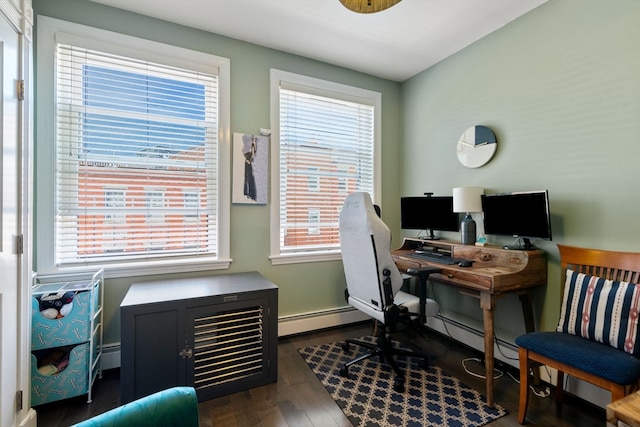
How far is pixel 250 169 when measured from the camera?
267 centimetres

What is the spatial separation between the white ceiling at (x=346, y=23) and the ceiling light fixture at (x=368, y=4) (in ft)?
2.16

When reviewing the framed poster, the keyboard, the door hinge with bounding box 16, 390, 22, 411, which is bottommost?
the door hinge with bounding box 16, 390, 22, 411

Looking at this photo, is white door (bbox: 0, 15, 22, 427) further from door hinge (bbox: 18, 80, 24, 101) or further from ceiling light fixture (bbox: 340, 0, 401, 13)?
ceiling light fixture (bbox: 340, 0, 401, 13)

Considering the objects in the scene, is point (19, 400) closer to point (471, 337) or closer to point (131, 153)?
point (131, 153)

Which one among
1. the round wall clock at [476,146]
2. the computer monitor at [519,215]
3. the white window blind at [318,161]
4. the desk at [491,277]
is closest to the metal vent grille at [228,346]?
the white window blind at [318,161]

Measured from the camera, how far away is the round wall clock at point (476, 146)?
2.49 meters

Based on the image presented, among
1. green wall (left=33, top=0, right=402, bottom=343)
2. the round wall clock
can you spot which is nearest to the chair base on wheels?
green wall (left=33, top=0, right=402, bottom=343)

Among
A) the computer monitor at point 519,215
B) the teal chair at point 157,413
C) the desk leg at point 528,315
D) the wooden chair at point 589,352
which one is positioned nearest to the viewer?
the teal chair at point 157,413

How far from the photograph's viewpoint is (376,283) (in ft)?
6.68

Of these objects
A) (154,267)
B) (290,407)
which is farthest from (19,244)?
(290,407)

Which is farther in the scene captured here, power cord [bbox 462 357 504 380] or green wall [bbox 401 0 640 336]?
power cord [bbox 462 357 504 380]

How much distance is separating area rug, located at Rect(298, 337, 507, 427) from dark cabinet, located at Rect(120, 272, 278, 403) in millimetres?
504

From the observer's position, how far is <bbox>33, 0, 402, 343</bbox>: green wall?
2.22 meters

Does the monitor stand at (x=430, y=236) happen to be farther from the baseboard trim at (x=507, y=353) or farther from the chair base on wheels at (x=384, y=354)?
the chair base on wheels at (x=384, y=354)
